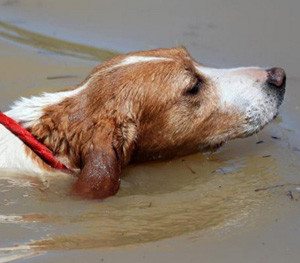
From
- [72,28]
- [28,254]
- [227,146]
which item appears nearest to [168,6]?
[72,28]

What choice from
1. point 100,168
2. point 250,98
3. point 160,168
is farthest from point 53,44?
point 100,168

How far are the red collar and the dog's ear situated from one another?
227mm

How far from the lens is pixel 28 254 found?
18.0 ft

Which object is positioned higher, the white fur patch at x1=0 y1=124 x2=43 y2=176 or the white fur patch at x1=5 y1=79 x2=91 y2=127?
the white fur patch at x1=5 y1=79 x2=91 y2=127

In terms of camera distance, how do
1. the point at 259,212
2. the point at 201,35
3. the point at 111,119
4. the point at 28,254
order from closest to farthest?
1. the point at 28,254
2. the point at 259,212
3. the point at 111,119
4. the point at 201,35

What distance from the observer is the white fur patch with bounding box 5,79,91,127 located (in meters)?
6.79

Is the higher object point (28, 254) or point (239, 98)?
point (239, 98)

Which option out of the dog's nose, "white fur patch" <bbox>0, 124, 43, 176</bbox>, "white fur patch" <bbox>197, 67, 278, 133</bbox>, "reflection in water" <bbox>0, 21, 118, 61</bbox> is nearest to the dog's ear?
"white fur patch" <bbox>0, 124, 43, 176</bbox>

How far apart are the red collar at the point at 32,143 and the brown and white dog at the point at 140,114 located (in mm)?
51

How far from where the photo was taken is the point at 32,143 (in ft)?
21.7

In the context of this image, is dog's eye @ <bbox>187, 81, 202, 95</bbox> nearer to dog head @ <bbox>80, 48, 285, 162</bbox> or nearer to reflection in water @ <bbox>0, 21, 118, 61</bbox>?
dog head @ <bbox>80, 48, 285, 162</bbox>

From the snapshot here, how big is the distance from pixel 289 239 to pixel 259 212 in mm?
539

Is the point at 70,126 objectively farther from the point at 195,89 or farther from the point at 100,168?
the point at 195,89

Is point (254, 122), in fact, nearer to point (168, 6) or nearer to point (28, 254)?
point (28, 254)
